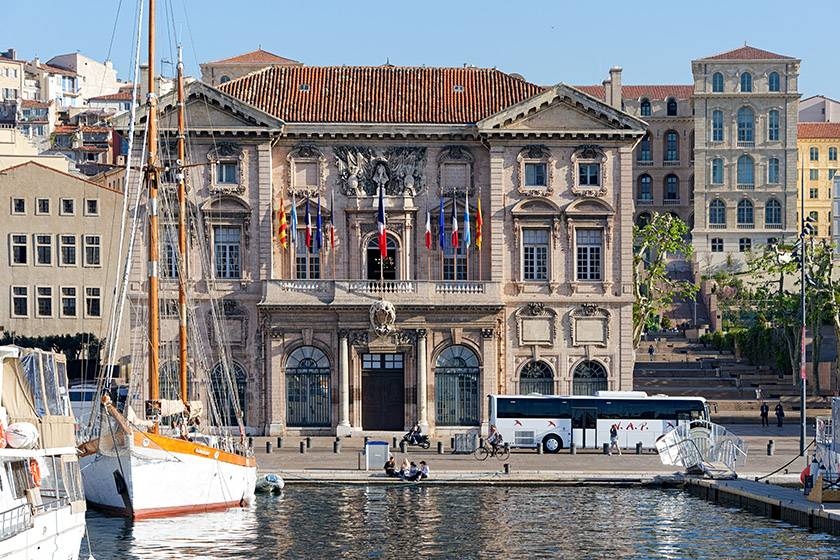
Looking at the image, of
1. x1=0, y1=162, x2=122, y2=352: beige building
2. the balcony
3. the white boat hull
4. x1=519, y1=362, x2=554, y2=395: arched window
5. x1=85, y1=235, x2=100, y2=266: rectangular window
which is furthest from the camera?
x1=85, y1=235, x2=100, y2=266: rectangular window

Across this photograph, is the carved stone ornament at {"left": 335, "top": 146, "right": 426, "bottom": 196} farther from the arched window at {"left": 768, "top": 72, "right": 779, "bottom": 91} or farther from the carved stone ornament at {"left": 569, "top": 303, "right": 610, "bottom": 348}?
the arched window at {"left": 768, "top": 72, "right": 779, "bottom": 91}

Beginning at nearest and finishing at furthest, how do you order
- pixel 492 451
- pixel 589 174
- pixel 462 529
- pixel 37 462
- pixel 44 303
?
pixel 37 462 < pixel 462 529 < pixel 492 451 < pixel 589 174 < pixel 44 303

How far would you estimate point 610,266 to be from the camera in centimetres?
7119

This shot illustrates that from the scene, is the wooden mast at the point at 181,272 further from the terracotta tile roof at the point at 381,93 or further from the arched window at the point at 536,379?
the arched window at the point at 536,379

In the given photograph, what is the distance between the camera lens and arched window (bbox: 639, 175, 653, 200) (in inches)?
6481

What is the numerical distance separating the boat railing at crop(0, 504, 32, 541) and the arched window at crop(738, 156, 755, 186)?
5015 inches

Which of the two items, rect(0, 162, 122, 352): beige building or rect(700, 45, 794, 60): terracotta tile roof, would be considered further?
rect(700, 45, 794, 60): terracotta tile roof

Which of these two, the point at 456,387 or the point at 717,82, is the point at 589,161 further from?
the point at 717,82

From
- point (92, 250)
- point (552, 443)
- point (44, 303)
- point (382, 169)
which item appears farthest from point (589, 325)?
point (44, 303)

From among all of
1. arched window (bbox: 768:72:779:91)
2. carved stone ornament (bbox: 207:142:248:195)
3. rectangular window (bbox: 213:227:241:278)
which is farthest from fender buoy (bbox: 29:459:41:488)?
arched window (bbox: 768:72:779:91)

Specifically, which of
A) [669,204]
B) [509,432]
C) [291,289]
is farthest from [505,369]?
[669,204]

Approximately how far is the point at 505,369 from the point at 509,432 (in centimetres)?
592

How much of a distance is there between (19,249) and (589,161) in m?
34.5

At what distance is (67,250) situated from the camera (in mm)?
83875
